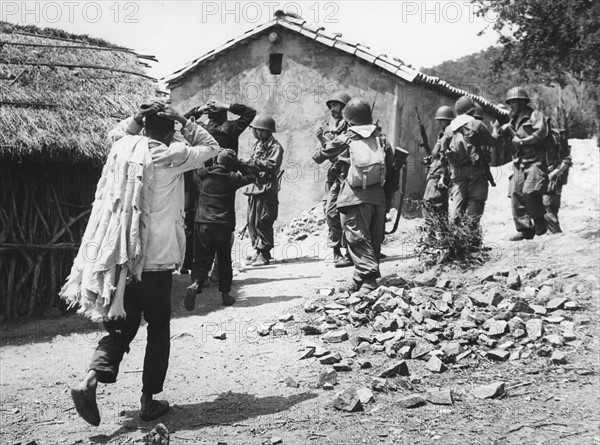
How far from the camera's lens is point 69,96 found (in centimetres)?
831

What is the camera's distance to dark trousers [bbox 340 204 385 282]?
705 cm

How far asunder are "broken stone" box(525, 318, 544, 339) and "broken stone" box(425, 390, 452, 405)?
1323 millimetres

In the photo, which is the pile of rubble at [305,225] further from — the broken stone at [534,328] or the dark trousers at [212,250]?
the broken stone at [534,328]

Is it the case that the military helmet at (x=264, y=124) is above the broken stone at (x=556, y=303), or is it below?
above

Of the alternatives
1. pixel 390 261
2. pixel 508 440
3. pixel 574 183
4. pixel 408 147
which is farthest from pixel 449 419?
pixel 574 183

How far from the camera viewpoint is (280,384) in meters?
5.25

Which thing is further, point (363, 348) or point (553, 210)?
point (553, 210)

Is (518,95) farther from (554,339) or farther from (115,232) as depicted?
(115,232)

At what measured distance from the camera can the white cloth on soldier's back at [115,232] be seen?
432 cm

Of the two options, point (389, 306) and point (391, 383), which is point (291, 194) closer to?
point (389, 306)

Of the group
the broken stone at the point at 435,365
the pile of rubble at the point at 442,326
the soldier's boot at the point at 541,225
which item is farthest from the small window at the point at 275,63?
the broken stone at the point at 435,365

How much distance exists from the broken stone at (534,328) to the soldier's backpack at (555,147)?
4.32 m

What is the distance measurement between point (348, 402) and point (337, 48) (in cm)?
1110

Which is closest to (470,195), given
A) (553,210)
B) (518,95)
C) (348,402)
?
(518,95)
